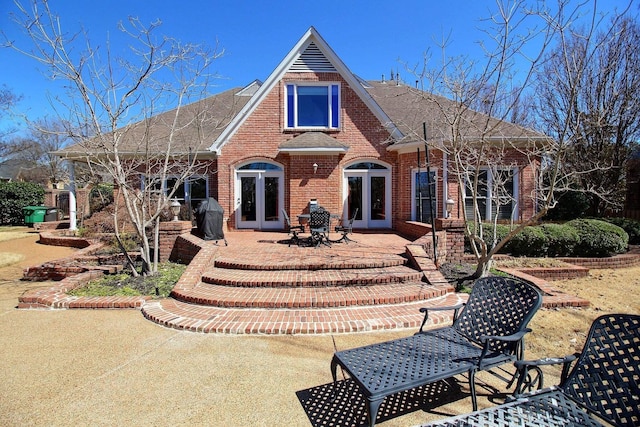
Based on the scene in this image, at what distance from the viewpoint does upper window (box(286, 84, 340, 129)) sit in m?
13.5

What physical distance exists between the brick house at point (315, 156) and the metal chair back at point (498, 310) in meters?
9.29

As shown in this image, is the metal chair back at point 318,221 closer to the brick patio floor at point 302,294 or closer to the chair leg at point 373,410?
the brick patio floor at point 302,294

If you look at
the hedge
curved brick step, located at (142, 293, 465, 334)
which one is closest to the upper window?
the hedge

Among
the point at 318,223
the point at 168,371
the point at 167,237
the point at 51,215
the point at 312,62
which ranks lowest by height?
the point at 168,371

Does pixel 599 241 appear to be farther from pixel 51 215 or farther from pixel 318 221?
pixel 51 215

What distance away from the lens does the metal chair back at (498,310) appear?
3.18 metres

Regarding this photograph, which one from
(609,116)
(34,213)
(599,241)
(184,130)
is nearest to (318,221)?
(599,241)

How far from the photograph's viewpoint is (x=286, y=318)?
5227 millimetres

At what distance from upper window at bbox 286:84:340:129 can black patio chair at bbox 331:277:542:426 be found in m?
11.0

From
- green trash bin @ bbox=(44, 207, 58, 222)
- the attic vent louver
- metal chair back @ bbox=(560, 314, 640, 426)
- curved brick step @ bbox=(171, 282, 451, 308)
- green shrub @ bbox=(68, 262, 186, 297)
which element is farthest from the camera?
green trash bin @ bbox=(44, 207, 58, 222)

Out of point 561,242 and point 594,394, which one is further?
point 561,242

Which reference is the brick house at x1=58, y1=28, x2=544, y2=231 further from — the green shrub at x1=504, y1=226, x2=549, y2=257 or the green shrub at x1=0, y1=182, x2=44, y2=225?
the green shrub at x1=0, y1=182, x2=44, y2=225

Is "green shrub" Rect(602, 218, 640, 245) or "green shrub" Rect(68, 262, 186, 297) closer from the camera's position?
"green shrub" Rect(68, 262, 186, 297)

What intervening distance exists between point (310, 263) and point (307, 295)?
1.35m
